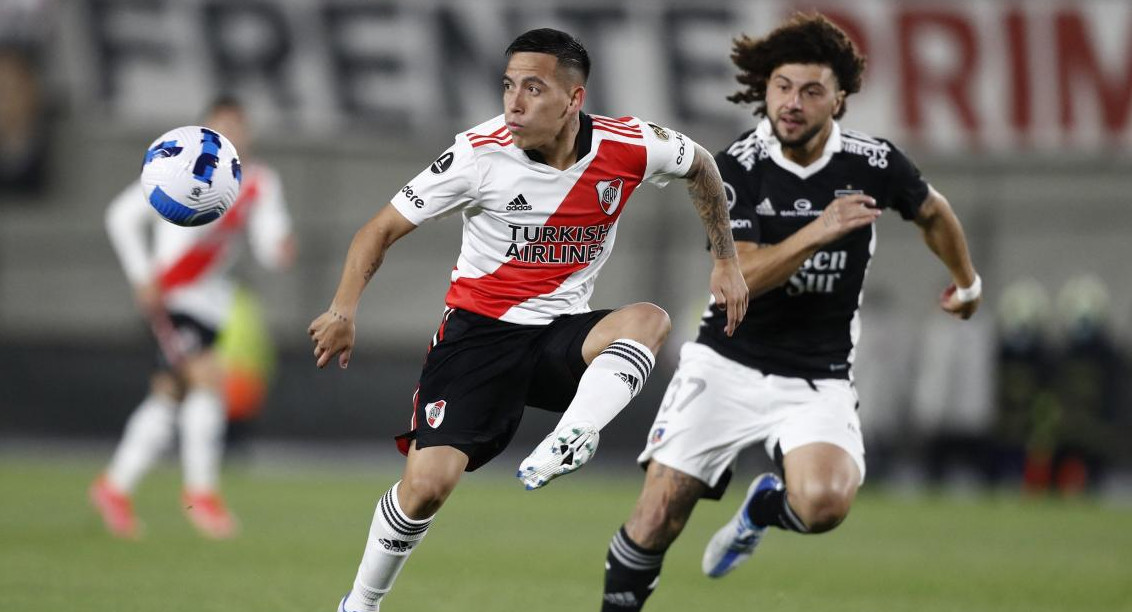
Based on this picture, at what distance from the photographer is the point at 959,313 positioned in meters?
7.20

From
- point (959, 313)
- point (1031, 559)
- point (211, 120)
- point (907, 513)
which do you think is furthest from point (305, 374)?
point (959, 313)

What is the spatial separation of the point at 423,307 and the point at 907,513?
34.5ft

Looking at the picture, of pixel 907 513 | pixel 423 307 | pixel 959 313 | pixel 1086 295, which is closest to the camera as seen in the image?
pixel 959 313

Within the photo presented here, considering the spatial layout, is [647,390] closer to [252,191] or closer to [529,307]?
[252,191]

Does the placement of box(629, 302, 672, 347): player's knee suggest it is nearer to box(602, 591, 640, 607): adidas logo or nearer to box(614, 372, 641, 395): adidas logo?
box(614, 372, 641, 395): adidas logo

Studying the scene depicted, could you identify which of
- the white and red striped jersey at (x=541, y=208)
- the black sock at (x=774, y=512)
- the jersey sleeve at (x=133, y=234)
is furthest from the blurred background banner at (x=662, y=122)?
the white and red striped jersey at (x=541, y=208)

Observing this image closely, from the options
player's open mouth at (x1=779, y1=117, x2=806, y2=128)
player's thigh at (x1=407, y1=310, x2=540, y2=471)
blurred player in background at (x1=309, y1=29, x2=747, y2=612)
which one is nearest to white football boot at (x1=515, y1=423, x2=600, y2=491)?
blurred player in background at (x1=309, y1=29, x2=747, y2=612)

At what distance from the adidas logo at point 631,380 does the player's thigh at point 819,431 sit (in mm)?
914

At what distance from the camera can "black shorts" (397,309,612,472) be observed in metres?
6.02

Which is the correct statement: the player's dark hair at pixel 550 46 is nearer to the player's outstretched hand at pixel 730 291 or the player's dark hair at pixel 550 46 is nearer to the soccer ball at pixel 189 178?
the player's outstretched hand at pixel 730 291

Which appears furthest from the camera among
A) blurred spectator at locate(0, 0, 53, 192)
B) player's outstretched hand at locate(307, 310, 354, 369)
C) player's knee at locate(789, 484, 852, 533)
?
blurred spectator at locate(0, 0, 53, 192)

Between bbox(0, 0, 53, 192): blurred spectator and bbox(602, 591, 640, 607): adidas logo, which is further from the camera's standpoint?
bbox(0, 0, 53, 192): blurred spectator

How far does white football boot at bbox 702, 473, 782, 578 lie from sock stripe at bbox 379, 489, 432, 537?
66.2 inches

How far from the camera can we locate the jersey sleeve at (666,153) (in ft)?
20.4
